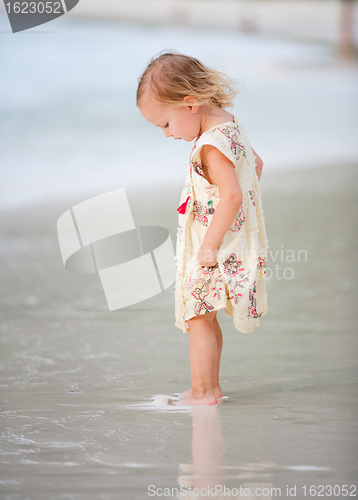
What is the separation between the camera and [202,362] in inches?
44.1

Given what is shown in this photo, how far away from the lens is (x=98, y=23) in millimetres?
7422

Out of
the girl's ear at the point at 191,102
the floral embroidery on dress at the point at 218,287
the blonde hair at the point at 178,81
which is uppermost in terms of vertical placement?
the blonde hair at the point at 178,81

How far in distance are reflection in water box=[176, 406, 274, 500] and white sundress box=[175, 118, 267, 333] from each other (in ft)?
0.89

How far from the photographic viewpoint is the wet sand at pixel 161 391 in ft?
2.63

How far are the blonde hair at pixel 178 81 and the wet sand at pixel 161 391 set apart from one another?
0.59m

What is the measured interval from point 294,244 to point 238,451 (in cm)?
197

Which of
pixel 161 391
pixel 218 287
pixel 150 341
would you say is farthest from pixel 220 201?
A: pixel 150 341

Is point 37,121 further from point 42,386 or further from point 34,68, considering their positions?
point 42,386

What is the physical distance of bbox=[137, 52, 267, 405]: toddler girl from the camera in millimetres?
1100

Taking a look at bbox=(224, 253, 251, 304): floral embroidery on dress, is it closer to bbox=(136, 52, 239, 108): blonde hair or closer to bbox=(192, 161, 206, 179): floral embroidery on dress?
bbox=(192, 161, 206, 179): floral embroidery on dress
